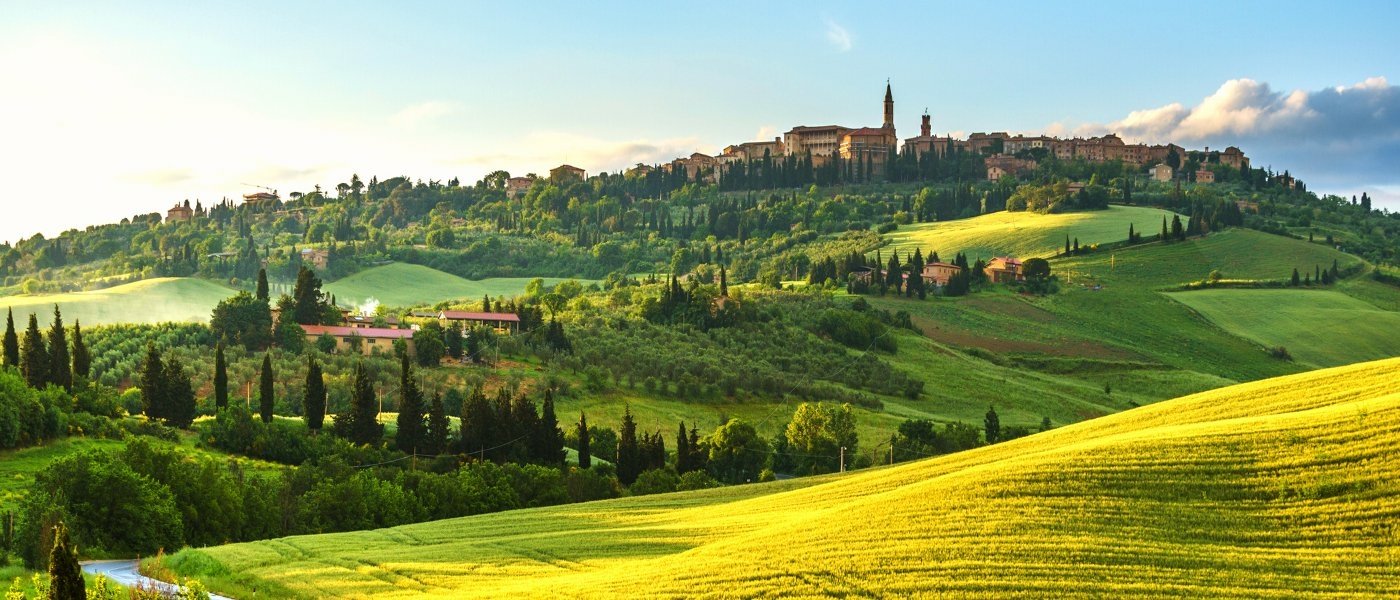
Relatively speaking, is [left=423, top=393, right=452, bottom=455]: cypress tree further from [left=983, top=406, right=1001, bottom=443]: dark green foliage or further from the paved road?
[left=983, top=406, right=1001, bottom=443]: dark green foliage

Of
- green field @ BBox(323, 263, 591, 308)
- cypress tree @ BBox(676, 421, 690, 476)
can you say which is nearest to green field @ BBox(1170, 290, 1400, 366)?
cypress tree @ BBox(676, 421, 690, 476)

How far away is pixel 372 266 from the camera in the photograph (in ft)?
632

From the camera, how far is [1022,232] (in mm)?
170875

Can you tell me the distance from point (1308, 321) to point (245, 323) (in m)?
102

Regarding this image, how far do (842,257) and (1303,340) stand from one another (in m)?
51.9

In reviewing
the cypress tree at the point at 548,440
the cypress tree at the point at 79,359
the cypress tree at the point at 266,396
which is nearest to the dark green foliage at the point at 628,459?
the cypress tree at the point at 548,440

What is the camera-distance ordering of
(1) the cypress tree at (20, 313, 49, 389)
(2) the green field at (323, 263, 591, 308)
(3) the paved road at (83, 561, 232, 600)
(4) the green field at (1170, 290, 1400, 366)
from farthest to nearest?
(2) the green field at (323, 263, 591, 308) < (4) the green field at (1170, 290, 1400, 366) < (1) the cypress tree at (20, 313, 49, 389) < (3) the paved road at (83, 561, 232, 600)

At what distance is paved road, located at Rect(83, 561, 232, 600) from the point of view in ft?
111

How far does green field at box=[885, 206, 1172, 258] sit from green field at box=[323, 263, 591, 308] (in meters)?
48.3

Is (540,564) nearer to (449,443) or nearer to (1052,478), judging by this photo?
(1052,478)

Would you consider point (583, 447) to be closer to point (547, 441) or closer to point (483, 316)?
point (547, 441)

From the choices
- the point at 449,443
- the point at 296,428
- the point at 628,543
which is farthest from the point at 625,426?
the point at 628,543

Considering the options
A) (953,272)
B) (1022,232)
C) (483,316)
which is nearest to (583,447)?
(483,316)

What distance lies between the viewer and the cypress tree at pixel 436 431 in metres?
69.0
